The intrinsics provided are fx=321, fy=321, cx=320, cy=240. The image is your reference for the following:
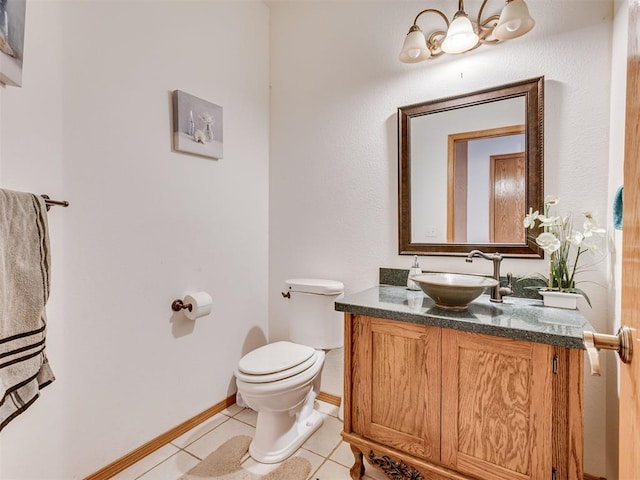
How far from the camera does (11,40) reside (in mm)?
1104

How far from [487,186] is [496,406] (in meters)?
0.99

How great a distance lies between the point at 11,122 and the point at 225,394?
1.73 m

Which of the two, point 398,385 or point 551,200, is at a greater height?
point 551,200

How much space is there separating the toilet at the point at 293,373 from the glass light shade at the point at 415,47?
51.0 inches

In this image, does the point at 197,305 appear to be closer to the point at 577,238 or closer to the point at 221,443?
the point at 221,443

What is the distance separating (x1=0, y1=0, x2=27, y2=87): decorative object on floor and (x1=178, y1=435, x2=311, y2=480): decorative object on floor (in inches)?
68.4

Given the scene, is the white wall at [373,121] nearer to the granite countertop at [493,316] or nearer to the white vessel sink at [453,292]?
the granite countertop at [493,316]

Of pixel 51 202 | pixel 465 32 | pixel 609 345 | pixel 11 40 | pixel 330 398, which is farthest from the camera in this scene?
pixel 330 398

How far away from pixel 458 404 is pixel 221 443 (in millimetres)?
1245

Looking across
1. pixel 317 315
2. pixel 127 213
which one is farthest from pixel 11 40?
pixel 317 315

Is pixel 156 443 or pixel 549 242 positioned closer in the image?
pixel 549 242

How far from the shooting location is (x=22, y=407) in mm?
1091

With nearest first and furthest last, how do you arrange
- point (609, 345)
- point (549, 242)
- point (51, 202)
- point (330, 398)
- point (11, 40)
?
point (609, 345) < point (11, 40) < point (51, 202) < point (549, 242) < point (330, 398)

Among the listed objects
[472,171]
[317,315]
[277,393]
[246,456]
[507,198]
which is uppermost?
[472,171]
